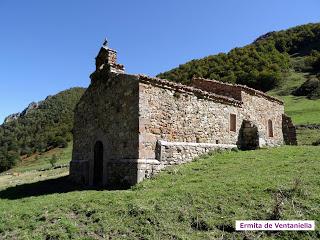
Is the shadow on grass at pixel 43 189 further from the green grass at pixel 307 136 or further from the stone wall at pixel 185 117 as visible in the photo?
the green grass at pixel 307 136

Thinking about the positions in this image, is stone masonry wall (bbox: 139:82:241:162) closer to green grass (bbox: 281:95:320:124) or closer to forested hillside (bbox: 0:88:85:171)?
green grass (bbox: 281:95:320:124)

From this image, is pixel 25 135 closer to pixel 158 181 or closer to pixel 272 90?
pixel 272 90

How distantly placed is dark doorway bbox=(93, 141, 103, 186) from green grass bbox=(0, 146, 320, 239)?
395 centimetres

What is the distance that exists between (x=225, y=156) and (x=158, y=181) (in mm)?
4535

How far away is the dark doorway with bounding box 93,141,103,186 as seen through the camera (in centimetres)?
1755

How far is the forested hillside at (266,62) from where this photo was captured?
56219 millimetres

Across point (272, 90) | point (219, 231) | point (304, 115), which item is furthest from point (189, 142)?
point (272, 90)

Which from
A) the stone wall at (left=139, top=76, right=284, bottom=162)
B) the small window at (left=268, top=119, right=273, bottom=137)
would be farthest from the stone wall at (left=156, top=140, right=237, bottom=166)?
the small window at (left=268, top=119, right=273, bottom=137)

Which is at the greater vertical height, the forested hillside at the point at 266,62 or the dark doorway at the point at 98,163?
the forested hillside at the point at 266,62

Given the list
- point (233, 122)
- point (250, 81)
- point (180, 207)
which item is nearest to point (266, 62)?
point (250, 81)

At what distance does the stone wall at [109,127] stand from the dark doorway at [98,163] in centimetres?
16

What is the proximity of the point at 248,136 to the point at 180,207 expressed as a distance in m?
10.9

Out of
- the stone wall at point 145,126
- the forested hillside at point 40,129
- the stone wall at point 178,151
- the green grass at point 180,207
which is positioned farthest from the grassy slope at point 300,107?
the forested hillside at point 40,129

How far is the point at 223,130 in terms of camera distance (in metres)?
18.9
